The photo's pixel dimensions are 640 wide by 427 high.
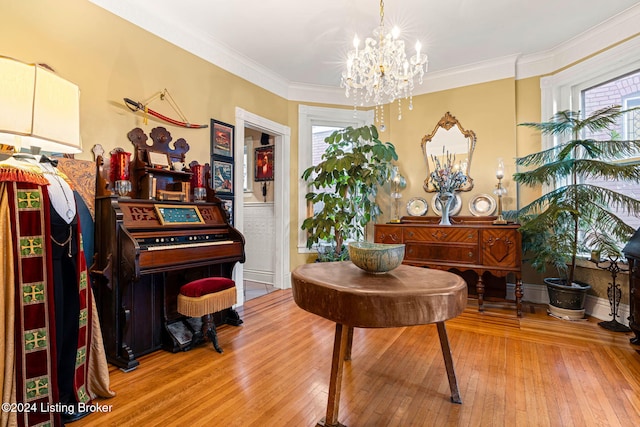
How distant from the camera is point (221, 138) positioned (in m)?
3.50

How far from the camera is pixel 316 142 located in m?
4.81

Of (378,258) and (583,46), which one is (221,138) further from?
(583,46)

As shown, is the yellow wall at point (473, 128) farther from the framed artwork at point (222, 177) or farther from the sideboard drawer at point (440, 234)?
the framed artwork at point (222, 177)

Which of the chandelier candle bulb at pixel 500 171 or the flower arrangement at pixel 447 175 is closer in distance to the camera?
the chandelier candle bulb at pixel 500 171

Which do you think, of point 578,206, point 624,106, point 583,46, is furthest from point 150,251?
point 583,46

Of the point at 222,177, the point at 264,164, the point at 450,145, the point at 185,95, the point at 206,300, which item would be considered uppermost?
the point at 185,95

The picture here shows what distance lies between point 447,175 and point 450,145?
50 cm

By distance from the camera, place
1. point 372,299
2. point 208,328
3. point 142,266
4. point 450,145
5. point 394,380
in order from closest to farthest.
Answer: point 372,299 → point 394,380 → point 142,266 → point 208,328 → point 450,145

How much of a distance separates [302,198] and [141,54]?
8.18ft

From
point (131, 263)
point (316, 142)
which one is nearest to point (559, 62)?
point (316, 142)

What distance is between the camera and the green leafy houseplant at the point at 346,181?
391cm

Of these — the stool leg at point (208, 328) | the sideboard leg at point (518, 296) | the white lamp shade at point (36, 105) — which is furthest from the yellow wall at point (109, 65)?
the sideboard leg at point (518, 296)

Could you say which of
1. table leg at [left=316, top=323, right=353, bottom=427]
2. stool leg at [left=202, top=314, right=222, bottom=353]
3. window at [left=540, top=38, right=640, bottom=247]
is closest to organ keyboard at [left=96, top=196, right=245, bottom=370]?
stool leg at [left=202, top=314, right=222, bottom=353]

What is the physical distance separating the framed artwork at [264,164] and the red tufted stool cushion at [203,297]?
8.32ft
